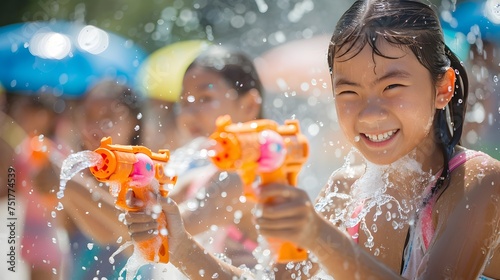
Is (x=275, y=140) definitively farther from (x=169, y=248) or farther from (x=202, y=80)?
(x=202, y=80)

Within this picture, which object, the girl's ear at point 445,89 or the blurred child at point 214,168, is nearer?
the girl's ear at point 445,89

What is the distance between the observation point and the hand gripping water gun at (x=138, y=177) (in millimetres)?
1852

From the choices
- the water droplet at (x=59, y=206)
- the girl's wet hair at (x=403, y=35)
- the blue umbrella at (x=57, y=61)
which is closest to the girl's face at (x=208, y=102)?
the water droplet at (x=59, y=206)

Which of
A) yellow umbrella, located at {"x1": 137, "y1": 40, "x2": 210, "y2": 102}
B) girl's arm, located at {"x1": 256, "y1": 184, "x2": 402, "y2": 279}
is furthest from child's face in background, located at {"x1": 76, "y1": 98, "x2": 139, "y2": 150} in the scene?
girl's arm, located at {"x1": 256, "y1": 184, "x2": 402, "y2": 279}

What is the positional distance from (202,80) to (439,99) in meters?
1.43

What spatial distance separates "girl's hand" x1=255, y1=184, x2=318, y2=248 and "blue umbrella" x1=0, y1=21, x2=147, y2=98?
2622mm

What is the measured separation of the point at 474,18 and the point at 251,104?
1600 millimetres

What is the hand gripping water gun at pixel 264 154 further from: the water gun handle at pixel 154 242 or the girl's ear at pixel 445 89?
the girl's ear at pixel 445 89

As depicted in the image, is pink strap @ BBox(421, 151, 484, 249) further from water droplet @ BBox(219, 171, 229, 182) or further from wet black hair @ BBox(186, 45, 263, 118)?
wet black hair @ BBox(186, 45, 263, 118)

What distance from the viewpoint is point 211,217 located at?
2908 millimetres

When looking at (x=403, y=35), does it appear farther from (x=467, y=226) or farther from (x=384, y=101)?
(x=467, y=226)

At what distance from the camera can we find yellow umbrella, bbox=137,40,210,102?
4543 millimetres

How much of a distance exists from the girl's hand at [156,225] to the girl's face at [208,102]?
3.99ft

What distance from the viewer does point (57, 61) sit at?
4105 millimetres
